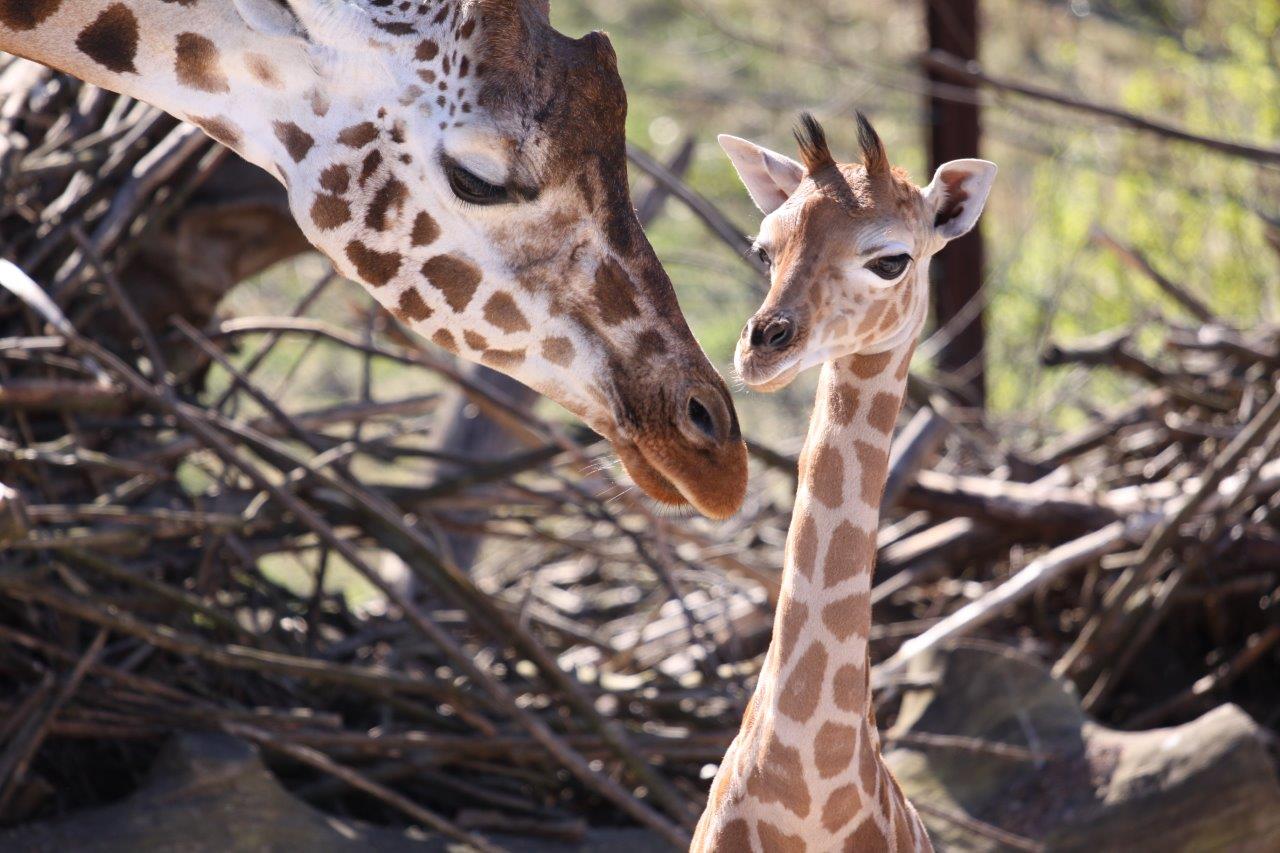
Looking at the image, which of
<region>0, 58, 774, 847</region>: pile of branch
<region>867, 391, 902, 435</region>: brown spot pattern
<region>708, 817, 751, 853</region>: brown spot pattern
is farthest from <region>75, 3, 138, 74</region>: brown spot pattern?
<region>708, 817, 751, 853</region>: brown spot pattern

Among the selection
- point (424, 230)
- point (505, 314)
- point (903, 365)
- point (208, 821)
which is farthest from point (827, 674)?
point (208, 821)

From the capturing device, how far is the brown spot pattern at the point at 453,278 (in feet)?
→ 6.84

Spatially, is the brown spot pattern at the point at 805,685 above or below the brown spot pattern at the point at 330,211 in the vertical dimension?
below

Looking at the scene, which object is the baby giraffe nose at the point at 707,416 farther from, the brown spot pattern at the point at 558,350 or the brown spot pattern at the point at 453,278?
the brown spot pattern at the point at 453,278

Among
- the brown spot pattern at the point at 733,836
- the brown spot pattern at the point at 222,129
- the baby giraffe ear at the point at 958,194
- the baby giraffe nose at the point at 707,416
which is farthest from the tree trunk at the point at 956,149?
the brown spot pattern at the point at 222,129

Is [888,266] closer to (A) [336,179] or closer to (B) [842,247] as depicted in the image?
(B) [842,247]

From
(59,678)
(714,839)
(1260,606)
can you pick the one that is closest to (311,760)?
(59,678)

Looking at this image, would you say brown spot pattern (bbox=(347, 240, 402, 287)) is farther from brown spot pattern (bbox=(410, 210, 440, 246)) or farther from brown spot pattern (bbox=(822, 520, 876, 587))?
brown spot pattern (bbox=(822, 520, 876, 587))

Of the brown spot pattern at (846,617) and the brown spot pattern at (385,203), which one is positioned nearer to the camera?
the brown spot pattern at (385,203)

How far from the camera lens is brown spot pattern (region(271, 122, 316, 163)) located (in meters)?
2.08

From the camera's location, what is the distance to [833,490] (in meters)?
2.46

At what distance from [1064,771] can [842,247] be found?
1.59 m

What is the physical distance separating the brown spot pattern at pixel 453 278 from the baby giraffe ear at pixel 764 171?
0.68 meters

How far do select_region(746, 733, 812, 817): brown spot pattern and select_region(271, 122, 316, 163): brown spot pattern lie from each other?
1223mm
